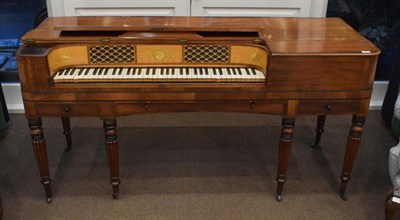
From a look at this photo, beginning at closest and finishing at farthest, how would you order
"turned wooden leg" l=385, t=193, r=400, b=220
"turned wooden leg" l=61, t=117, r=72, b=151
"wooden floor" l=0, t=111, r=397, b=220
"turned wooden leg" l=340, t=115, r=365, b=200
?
"turned wooden leg" l=385, t=193, r=400, b=220 → "turned wooden leg" l=340, t=115, r=365, b=200 → "wooden floor" l=0, t=111, r=397, b=220 → "turned wooden leg" l=61, t=117, r=72, b=151

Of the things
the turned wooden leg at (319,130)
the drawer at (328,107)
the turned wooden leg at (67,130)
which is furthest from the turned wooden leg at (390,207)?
the turned wooden leg at (67,130)

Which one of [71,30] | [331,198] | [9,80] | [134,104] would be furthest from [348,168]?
[9,80]

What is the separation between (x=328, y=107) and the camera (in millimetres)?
1995

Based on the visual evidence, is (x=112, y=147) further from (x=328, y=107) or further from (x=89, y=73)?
(x=328, y=107)

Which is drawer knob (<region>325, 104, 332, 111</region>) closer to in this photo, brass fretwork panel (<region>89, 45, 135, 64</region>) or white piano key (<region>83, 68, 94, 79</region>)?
brass fretwork panel (<region>89, 45, 135, 64</region>)

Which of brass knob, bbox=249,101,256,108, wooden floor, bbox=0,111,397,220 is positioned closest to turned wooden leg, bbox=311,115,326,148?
wooden floor, bbox=0,111,397,220

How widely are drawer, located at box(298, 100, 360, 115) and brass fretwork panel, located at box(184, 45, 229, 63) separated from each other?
1.35 feet

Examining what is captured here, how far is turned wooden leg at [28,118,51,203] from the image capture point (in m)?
2.01

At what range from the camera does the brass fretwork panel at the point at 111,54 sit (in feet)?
6.54

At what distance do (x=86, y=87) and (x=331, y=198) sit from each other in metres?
1.36

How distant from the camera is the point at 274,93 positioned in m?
1.95

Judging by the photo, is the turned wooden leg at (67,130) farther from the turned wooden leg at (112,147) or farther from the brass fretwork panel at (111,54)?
the brass fretwork panel at (111,54)

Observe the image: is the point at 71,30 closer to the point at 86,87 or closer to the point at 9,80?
the point at 86,87

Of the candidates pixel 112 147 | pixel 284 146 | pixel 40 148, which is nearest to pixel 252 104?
pixel 284 146
